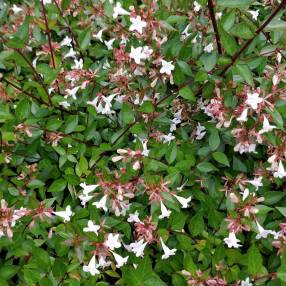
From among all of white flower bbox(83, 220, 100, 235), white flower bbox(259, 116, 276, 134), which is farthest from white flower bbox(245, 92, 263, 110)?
white flower bbox(83, 220, 100, 235)

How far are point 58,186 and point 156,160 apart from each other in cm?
58

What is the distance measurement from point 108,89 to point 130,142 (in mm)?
334

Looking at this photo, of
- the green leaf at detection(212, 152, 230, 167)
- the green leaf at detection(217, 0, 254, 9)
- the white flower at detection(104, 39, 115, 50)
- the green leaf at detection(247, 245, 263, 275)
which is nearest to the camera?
the green leaf at detection(217, 0, 254, 9)

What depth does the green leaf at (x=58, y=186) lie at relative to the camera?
7.75 feet

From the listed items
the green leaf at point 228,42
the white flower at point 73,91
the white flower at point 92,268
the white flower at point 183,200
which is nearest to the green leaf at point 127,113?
the white flower at point 73,91

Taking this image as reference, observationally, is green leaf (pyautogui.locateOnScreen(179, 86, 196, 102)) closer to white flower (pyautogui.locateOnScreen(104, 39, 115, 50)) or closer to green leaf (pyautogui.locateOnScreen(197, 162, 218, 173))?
green leaf (pyautogui.locateOnScreen(197, 162, 218, 173))

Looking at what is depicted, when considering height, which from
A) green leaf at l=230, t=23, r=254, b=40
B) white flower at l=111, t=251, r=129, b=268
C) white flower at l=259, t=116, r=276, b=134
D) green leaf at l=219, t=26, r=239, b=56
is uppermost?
green leaf at l=230, t=23, r=254, b=40

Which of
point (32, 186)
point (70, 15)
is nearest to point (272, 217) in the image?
point (32, 186)

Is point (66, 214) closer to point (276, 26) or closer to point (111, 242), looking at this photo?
point (111, 242)

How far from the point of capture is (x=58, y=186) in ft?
7.78

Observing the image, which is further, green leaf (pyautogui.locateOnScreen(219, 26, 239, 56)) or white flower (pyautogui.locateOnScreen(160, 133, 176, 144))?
white flower (pyautogui.locateOnScreen(160, 133, 176, 144))

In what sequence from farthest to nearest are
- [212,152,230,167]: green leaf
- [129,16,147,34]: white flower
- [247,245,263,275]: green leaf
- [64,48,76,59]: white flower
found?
[64,48,76,59]: white flower, [212,152,230,167]: green leaf, [129,16,147,34]: white flower, [247,245,263,275]: green leaf

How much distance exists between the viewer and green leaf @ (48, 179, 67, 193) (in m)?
2.36

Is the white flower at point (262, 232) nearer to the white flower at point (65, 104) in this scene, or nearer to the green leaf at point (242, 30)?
the green leaf at point (242, 30)
